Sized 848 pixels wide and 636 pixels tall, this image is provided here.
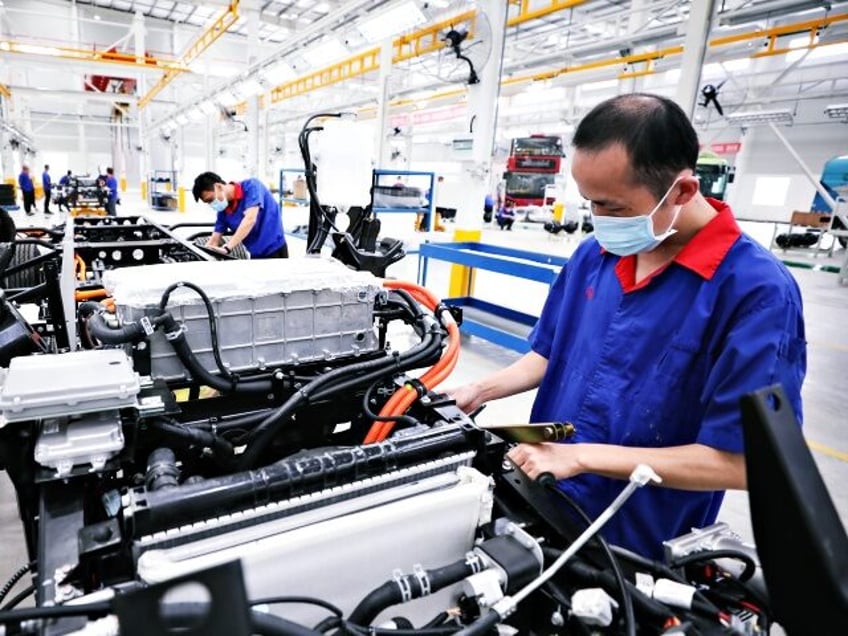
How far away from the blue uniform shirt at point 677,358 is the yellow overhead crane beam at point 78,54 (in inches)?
488

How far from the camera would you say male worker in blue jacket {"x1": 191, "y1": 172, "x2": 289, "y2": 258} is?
174 inches

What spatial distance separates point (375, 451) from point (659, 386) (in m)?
0.67

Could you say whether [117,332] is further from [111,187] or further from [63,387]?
[111,187]

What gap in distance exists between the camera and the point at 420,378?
144 centimetres

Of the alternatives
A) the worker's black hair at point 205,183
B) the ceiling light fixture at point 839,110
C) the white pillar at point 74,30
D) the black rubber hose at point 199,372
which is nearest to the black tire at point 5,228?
the worker's black hair at point 205,183

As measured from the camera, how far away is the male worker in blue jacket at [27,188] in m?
13.4

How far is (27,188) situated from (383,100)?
37.4 ft

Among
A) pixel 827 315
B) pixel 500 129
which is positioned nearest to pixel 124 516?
pixel 827 315

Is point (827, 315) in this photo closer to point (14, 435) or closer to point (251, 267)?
point (251, 267)

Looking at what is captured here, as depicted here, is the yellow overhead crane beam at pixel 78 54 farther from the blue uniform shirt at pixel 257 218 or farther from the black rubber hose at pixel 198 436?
the black rubber hose at pixel 198 436

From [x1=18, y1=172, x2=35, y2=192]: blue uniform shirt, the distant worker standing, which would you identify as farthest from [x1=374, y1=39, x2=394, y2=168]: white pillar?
[x1=18, y1=172, x2=35, y2=192]: blue uniform shirt

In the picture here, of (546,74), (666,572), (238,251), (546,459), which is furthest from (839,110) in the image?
(666,572)

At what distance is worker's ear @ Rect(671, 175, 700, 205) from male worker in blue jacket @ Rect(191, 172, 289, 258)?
3.79 metres

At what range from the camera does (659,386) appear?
114 centimetres
